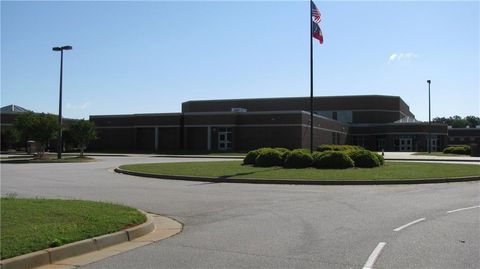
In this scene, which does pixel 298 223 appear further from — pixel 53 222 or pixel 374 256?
pixel 53 222

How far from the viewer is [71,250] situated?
25.3ft

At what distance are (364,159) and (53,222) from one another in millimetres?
20788

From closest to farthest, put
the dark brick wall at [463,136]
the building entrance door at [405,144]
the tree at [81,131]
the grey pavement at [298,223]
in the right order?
the grey pavement at [298,223], the tree at [81,131], the building entrance door at [405,144], the dark brick wall at [463,136]

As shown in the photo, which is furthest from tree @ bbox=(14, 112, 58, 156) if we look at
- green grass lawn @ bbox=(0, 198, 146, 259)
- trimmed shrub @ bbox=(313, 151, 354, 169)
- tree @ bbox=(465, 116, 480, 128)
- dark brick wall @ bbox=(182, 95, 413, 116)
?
tree @ bbox=(465, 116, 480, 128)

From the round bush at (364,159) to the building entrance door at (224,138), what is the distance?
36027mm

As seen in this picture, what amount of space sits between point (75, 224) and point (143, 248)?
152 cm

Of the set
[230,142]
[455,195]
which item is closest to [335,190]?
[455,195]

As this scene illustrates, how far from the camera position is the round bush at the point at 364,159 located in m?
27.6

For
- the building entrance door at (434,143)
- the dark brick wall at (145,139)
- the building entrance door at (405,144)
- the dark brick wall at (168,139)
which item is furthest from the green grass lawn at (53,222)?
the building entrance door at (434,143)

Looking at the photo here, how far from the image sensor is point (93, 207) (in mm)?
11453

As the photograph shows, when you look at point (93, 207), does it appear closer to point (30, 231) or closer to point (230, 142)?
point (30, 231)

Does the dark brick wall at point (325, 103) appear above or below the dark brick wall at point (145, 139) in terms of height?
above

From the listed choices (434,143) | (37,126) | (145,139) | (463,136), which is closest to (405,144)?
(434,143)

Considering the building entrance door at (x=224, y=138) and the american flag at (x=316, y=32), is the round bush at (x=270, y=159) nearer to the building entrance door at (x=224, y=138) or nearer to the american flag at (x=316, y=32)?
the american flag at (x=316, y=32)
